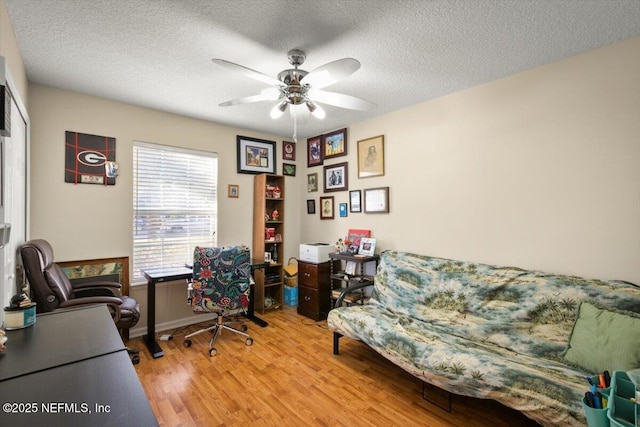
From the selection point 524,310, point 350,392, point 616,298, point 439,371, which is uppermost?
point 616,298

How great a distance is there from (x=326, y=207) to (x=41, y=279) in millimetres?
3033

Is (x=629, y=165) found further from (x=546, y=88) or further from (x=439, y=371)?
(x=439, y=371)

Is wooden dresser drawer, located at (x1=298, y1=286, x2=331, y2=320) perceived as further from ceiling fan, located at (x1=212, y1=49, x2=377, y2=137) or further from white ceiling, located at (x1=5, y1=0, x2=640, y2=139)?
white ceiling, located at (x1=5, y1=0, x2=640, y2=139)

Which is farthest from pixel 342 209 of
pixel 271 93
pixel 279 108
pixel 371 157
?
pixel 271 93

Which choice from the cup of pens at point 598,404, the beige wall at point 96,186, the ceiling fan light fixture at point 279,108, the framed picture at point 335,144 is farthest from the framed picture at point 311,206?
the cup of pens at point 598,404

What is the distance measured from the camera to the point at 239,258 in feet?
10.1

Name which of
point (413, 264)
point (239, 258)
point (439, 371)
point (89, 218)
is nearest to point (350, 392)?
point (439, 371)

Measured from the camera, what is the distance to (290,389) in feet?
7.56

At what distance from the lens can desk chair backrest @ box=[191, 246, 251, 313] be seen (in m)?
2.94

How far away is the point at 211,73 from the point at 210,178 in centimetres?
164

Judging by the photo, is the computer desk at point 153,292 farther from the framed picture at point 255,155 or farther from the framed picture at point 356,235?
the framed picture at point 356,235

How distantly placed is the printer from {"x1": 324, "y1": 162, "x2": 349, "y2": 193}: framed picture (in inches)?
31.9

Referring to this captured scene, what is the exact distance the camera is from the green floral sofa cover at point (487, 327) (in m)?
1.69

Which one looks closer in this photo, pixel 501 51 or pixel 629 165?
pixel 629 165
